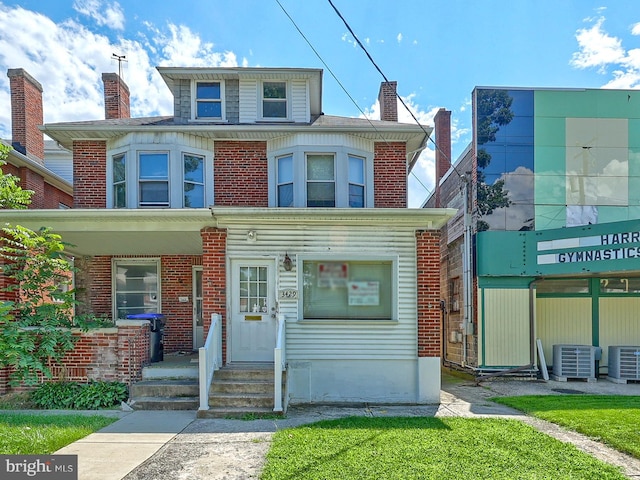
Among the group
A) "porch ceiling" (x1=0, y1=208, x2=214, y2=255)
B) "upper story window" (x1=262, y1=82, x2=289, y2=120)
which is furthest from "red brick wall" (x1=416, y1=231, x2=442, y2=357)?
"upper story window" (x1=262, y1=82, x2=289, y2=120)

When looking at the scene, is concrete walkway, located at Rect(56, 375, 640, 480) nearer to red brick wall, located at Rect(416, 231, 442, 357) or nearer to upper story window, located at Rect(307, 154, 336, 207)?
red brick wall, located at Rect(416, 231, 442, 357)

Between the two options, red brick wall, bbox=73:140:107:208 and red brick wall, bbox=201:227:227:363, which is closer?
red brick wall, bbox=201:227:227:363

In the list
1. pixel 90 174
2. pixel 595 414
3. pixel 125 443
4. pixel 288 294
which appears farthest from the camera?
pixel 90 174

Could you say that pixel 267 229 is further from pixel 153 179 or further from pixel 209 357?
pixel 153 179

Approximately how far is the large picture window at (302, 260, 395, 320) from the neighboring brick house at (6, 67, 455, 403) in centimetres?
3

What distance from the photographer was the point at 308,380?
8.02 metres

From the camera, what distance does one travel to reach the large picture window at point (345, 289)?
8.31 meters

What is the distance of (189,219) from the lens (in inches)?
314

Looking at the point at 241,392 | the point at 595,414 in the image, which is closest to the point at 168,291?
the point at 241,392

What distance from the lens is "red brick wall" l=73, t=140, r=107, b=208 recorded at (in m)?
9.93

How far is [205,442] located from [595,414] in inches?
254

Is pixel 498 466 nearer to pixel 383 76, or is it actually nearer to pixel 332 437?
pixel 332 437

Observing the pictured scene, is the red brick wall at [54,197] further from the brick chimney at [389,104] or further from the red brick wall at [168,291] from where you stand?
the brick chimney at [389,104]

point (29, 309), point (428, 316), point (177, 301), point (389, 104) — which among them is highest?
point (389, 104)
